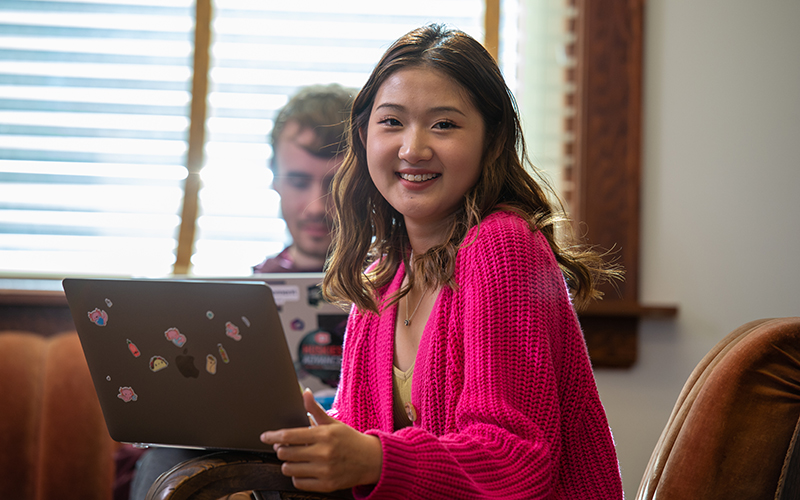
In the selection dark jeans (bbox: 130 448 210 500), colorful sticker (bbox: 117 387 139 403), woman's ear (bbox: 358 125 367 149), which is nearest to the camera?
colorful sticker (bbox: 117 387 139 403)

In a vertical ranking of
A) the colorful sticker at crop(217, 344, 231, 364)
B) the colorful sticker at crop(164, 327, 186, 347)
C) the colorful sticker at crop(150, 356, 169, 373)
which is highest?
the colorful sticker at crop(164, 327, 186, 347)

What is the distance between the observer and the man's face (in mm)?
1962

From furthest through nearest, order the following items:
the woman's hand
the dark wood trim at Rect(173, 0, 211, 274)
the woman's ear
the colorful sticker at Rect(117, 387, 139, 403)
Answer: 1. the dark wood trim at Rect(173, 0, 211, 274)
2. the woman's ear
3. the colorful sticker at Rect(117, 387, 139, 403)
4. the woman's hand

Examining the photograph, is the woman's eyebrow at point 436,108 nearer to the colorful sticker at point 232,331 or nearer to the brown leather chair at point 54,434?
the colorful sticker at point 232,331

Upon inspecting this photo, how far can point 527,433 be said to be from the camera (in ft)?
2.34

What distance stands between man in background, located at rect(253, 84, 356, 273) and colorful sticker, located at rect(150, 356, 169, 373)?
125 centimetres

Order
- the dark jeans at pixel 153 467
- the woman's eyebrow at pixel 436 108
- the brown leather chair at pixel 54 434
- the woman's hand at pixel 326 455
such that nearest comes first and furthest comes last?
the woman's hand at pixel 326 455
the woman's eyebrow at pixel 436 108
the dark jeans at pixel 153 467
the brown leather chair at pixel 54 434

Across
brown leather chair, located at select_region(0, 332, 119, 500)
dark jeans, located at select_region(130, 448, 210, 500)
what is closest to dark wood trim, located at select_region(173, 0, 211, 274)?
brown leather chair, located at select_region(0, 332, 119, 500)

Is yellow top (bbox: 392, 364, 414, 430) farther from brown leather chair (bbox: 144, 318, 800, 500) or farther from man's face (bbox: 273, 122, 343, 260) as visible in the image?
man's face (bbox: 273, 122, 343, 260)

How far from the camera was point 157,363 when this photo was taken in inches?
27.9

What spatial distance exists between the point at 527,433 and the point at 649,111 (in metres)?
1.58

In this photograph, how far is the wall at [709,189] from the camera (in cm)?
193

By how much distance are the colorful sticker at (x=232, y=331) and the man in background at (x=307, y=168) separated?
1.30 meters

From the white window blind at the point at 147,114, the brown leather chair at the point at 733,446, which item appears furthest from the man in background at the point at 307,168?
the brown leather chair at the point at 733,446
